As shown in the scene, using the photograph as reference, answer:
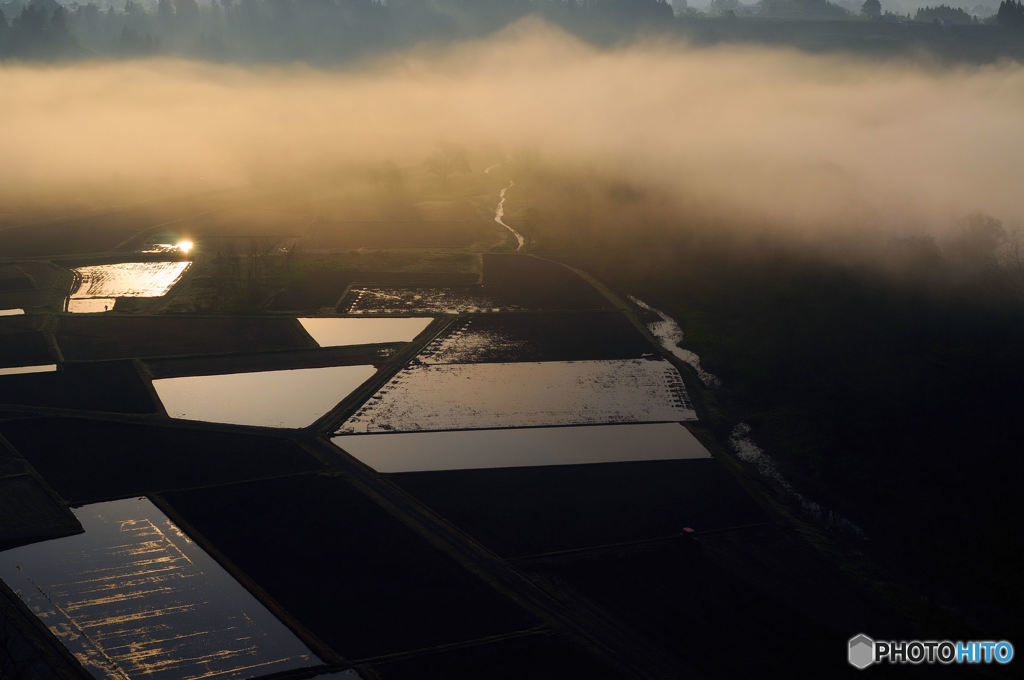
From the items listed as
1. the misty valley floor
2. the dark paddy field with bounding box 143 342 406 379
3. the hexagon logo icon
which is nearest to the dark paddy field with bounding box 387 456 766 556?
the misty valley floor

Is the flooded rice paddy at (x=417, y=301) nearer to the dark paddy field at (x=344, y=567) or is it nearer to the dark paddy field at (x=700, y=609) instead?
the dark paddy field at (x=344, y=567)

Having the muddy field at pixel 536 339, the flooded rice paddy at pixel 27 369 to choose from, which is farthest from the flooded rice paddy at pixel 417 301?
the flooded rice paddy at pixel 27 369

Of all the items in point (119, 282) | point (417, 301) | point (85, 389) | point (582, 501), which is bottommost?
point (582, 501)

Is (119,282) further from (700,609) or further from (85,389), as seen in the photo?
(700,609)

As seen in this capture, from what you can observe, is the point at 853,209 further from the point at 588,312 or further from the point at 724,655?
the point at 724,655

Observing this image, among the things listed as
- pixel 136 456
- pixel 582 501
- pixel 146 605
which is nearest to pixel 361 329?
pixel 136 456

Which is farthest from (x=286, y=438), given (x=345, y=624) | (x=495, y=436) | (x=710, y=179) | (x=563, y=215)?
(x=710, y=179)

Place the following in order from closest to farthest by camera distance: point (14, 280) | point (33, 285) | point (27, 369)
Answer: point (27, 369) < point (33, 285) < point (14, 280)
